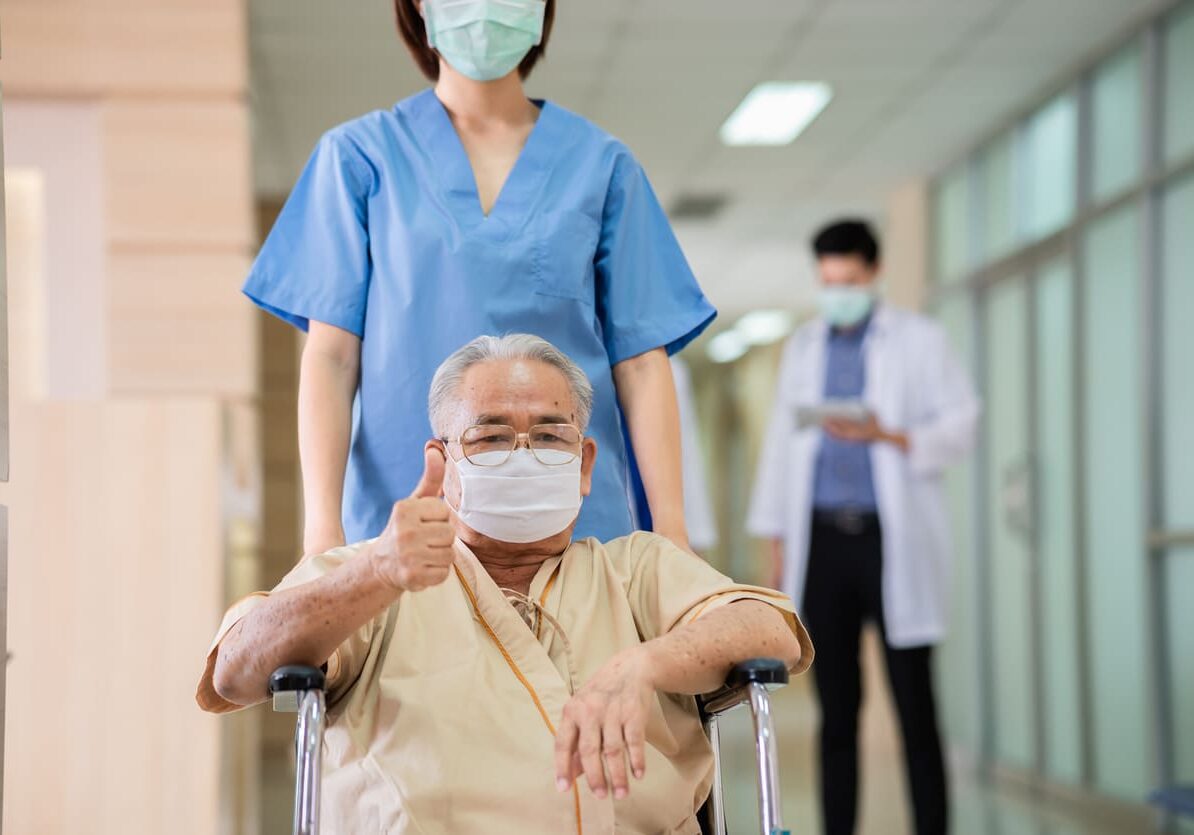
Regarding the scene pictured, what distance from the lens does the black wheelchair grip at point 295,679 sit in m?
1.28

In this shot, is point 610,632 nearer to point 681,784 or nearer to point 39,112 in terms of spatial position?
point 681,784

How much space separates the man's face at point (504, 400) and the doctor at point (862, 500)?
6.39ft

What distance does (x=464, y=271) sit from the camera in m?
1.77

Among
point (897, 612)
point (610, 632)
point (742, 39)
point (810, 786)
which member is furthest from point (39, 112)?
point (810, 786)

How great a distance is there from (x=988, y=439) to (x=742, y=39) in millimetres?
2112

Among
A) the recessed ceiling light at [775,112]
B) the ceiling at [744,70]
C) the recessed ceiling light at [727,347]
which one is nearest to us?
the ceiling at [744,70]

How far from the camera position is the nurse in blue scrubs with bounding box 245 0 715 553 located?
1.78 metres

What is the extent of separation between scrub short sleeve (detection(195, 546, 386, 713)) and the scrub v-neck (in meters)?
0.54

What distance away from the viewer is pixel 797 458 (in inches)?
143

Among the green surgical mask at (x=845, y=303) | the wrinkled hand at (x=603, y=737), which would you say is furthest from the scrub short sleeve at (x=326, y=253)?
the green surgical mask at (x=845, y=303)

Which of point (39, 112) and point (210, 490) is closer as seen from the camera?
point (210, 490)

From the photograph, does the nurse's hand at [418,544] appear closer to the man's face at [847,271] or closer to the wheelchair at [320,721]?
the wheelchair at [320,721]

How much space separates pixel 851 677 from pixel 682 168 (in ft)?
11.9

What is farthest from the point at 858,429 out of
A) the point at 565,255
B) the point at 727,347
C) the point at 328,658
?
the point at 727,347
